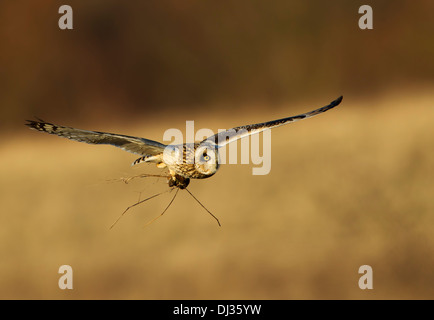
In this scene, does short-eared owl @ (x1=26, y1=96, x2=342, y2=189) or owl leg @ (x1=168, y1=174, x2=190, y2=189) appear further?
owl leg @ (x1=168, y1=174, x2=190, y2=189)

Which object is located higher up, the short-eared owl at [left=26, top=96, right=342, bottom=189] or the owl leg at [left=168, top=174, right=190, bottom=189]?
the short-eared owl at [left=26, top=96, right=342, bottom=189]

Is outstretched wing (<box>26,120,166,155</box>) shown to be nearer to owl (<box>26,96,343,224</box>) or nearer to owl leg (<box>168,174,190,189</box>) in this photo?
owl (<box>26,96,343,224</box>)

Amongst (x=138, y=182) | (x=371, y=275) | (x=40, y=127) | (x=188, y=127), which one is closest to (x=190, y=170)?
(x=138, y=182)

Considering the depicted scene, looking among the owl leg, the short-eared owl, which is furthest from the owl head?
the owl leg

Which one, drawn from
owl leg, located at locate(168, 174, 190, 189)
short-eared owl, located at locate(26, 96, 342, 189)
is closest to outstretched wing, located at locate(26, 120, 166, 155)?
short-eared owl, located at locate(26, 96, 342, 189)

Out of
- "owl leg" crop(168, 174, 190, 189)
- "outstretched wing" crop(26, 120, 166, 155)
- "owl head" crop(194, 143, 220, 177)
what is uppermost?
"outstretched wing" crop(26, 120, 166, 155)

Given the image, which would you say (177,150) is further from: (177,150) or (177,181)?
(177,181)

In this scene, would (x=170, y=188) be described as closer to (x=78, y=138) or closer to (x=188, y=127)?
(x=78, y=138)

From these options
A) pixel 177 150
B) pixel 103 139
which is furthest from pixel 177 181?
pixel 103 139
